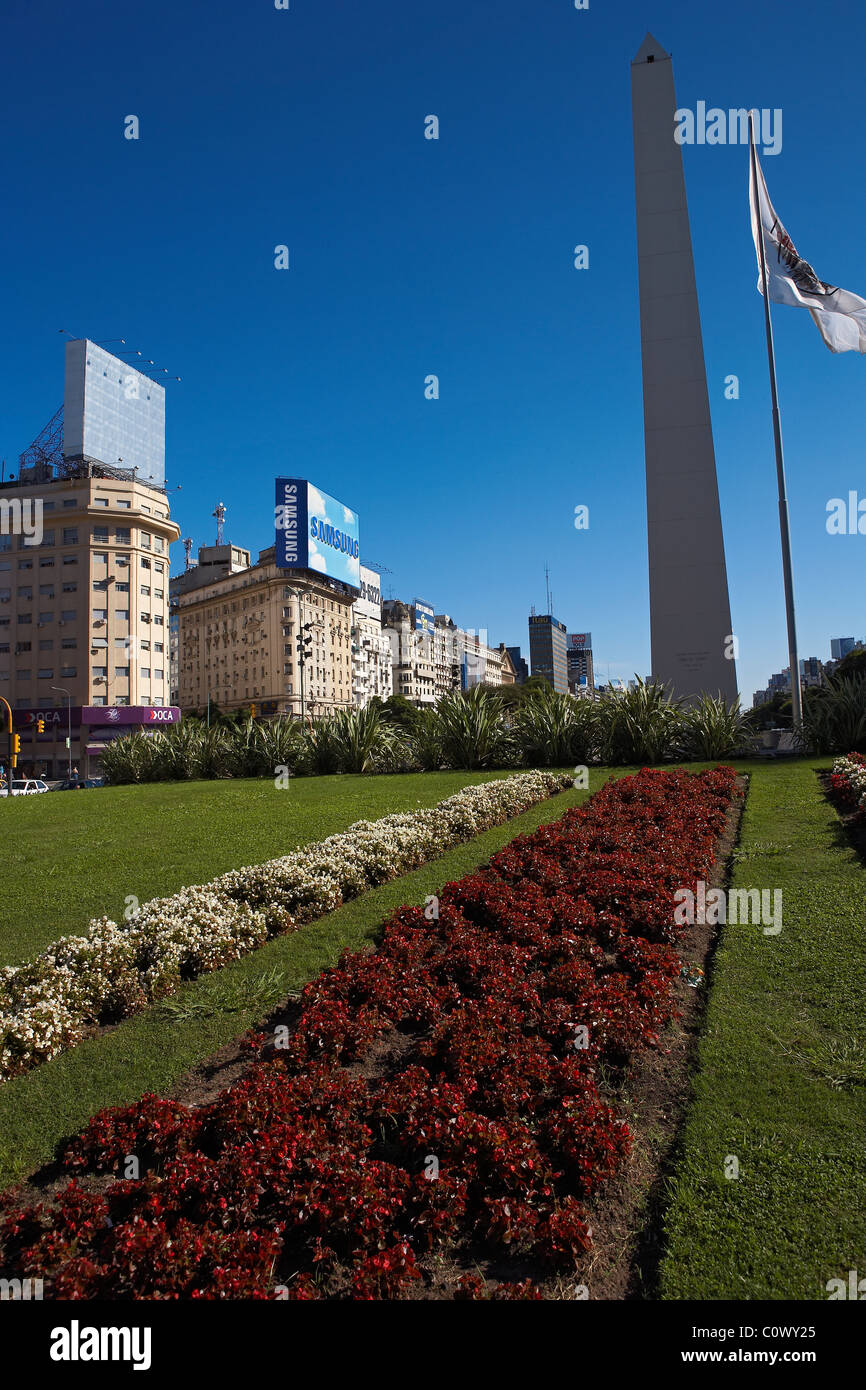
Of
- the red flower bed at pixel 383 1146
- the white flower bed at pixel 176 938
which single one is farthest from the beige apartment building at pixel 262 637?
the red flower bed at pixel 383 1146

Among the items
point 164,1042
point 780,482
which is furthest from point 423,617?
point 164,1042

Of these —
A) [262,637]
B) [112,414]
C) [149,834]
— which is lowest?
[149,834]

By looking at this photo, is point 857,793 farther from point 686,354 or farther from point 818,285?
point 686,354

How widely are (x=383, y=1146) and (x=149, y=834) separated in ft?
29.4

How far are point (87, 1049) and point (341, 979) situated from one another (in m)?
1.51

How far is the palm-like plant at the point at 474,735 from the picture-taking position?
60.5ft

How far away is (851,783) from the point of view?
34.1 ft

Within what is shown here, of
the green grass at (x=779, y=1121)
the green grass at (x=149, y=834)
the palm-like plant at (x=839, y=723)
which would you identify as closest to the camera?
the green grass at (x=779, y=1121)

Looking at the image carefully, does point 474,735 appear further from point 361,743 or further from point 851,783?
point 851,783

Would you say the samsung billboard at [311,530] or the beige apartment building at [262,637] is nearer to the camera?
the samsung billboard at [311,530]

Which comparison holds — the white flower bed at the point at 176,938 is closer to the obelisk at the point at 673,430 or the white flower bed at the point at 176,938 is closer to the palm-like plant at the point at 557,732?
the palm-like plant at the point at 557,732

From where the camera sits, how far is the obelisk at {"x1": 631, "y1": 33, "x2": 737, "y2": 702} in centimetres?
2472

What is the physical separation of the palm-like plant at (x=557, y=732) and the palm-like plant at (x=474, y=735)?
476mm

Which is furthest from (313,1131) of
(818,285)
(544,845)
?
(818,285)
